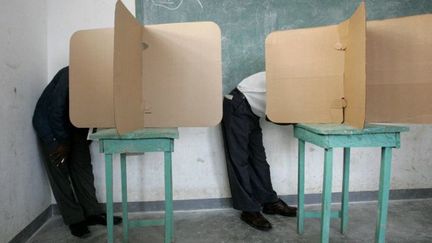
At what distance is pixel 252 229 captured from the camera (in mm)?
1886

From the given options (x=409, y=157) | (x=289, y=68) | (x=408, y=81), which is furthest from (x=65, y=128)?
(x=409, y=157)

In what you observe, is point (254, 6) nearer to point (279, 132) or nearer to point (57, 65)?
point (279, 132)

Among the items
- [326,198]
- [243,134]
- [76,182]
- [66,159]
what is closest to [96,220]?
[76,182]

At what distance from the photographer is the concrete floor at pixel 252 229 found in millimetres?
1762

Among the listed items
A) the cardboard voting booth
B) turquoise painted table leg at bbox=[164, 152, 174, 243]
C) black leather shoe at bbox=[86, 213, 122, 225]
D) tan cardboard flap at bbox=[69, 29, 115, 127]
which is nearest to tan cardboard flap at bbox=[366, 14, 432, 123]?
the cardboard voting booth

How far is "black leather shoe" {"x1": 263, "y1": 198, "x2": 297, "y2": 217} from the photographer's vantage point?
81.7 inches

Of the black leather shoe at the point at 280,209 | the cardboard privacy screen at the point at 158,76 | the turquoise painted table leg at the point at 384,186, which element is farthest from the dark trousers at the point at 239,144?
the turquoise painted table leg at the point at 384,186

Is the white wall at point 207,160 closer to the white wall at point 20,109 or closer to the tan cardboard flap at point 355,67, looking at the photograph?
the white wall at point 20,109

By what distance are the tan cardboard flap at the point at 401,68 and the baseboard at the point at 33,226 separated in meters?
1.91

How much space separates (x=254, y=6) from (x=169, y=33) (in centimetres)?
85

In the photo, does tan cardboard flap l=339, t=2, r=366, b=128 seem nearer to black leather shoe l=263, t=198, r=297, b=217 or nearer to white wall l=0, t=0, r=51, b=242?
black leather shoe l=263, t=198, r=297, b=217

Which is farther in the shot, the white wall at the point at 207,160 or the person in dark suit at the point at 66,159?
Result: the white wall at the point at 207,160

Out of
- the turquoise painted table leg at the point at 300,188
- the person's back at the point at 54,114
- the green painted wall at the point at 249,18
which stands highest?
the green painted wall at the point at 249,18

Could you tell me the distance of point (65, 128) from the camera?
176 cm
